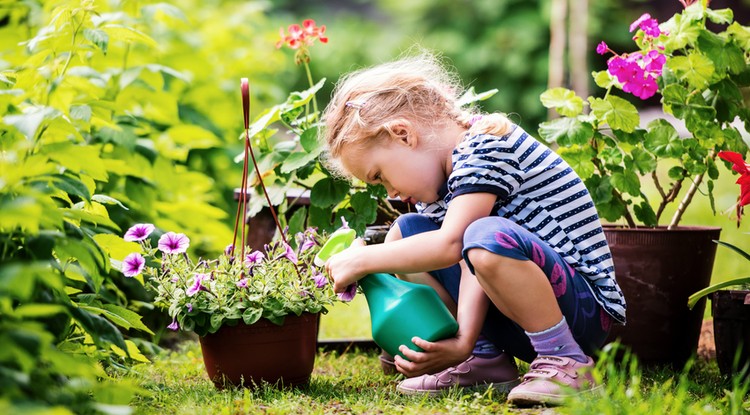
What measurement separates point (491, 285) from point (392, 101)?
20.2 inches

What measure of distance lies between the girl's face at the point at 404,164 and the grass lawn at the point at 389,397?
1.58 ft

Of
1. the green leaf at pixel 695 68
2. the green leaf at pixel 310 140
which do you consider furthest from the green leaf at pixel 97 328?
the green leaf at pixel 695 68

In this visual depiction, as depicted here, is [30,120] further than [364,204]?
No

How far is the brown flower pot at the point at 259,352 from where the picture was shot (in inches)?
76.9

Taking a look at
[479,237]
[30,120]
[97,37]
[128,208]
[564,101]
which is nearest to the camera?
[30,120]

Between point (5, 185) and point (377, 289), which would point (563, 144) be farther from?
point (5, 185)

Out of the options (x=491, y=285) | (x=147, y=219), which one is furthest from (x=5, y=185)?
(x=147, y=219)

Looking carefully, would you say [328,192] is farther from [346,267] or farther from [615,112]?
[615,112]

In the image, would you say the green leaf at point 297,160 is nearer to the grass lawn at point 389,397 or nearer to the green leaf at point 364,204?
the green leaf at point 364,204

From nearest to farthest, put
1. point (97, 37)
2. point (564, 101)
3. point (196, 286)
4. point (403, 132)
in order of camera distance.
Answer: point (196, 286) < point (403, 132) < point (97, 37) < point (564, 101)

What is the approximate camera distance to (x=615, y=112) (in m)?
2.38

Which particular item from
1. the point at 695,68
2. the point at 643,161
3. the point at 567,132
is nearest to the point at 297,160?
the point at 567,132

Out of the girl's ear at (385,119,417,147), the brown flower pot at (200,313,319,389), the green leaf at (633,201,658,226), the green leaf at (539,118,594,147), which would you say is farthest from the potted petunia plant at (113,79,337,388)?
the green leaf at (633,201,658,226)

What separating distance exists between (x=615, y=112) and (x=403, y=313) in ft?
3.02
